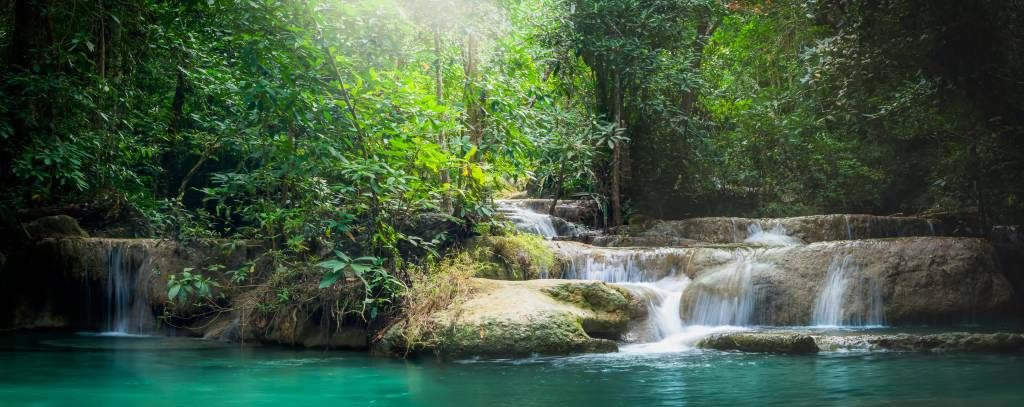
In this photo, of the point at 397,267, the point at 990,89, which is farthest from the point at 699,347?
the point at 990,89

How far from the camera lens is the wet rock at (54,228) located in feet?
41.5

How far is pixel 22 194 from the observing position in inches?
424

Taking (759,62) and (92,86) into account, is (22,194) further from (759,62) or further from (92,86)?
(759,62)

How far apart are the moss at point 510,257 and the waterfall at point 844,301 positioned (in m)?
3.69

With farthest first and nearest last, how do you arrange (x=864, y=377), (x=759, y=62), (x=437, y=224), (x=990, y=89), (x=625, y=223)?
(x=759, y=62)
(x=625, y=223)
(x=437, y=224)
(x=990, y=89)
(x=864, y=377)

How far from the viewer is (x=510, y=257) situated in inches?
428

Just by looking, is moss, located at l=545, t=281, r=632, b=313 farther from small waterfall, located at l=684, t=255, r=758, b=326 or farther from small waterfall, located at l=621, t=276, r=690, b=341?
small waterfall, located at l=684, t=255, r=758, b=326

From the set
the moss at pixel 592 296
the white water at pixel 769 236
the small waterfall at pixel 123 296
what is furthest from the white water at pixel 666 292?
the small waterfall at pixel 123 296

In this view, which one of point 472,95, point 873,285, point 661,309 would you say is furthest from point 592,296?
point 873,285

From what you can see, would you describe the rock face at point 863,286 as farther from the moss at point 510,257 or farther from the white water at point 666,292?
the moss at point 510,257

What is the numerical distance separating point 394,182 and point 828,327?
5732 mm

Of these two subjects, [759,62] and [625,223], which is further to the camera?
[759,62]

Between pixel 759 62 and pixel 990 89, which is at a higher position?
pixel 759 62

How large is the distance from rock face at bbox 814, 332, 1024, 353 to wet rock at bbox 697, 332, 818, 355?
286 mm
